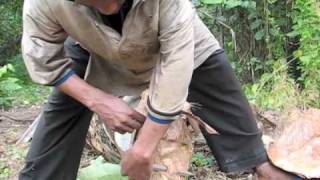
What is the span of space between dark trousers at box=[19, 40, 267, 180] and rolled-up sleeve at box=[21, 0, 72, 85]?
17.3 inches

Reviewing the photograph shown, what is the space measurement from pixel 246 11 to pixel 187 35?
2722 mm

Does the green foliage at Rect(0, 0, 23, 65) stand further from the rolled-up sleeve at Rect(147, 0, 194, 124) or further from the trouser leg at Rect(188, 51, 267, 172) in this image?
the rolled-up sleeve at Rect(147, 0, 194, 124)

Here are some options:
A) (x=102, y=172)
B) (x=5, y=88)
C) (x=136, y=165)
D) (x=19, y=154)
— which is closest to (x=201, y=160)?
(x=102, y=172)

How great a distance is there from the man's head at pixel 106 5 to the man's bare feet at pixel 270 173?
1182 mm

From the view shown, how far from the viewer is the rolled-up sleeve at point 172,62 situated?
1960 mm

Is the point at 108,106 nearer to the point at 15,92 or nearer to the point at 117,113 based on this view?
the point at 117,113

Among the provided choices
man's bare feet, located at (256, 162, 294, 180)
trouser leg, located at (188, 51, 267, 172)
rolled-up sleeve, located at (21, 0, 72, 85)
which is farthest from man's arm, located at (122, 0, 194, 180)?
man's bare feet, located at (256, 162, 294, 180)

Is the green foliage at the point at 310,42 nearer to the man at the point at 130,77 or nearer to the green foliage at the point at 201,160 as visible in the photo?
the green foliage at the point at 201,160

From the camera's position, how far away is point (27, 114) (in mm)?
4258

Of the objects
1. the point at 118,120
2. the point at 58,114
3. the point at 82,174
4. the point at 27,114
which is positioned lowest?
the point at 27,114

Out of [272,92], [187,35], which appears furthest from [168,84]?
[272,92]

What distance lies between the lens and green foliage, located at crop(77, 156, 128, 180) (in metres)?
2.71

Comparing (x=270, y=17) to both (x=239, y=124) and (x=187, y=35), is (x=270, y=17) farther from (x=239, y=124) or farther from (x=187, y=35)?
(x=187, y=35)

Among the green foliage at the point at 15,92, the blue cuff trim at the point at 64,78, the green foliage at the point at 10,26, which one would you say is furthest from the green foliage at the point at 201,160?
the green foliage at the point at 10,26
